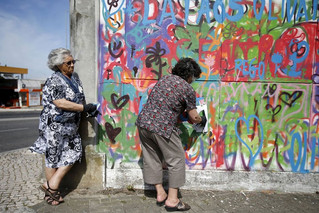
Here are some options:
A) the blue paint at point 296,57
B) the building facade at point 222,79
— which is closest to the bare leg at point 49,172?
the building facade at point 222,79

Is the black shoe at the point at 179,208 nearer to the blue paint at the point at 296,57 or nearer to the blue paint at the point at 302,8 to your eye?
the blue paint at the point at 296,57

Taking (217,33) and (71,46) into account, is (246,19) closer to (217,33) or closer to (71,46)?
(217,33)

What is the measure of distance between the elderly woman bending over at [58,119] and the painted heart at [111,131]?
53 centimetres

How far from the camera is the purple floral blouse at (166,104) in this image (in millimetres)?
2598

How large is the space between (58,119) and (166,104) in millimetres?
1363

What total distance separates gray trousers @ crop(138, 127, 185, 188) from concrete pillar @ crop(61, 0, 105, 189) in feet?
2.84

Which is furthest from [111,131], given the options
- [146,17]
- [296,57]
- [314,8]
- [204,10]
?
[314,8]

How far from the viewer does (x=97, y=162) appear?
10.8 ft

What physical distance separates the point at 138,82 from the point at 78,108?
0.97 meters

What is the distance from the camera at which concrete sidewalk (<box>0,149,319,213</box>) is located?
2.75 meters

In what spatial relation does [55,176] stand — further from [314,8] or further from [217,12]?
[314,8]

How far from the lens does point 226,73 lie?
3367 millimetres

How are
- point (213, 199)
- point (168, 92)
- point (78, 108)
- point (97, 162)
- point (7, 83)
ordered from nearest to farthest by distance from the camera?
point (168, 92), point (78, 108), point (213, 199), point (97, 162), point (7, 83)

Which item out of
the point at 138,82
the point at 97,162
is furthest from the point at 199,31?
the point at 97,162
